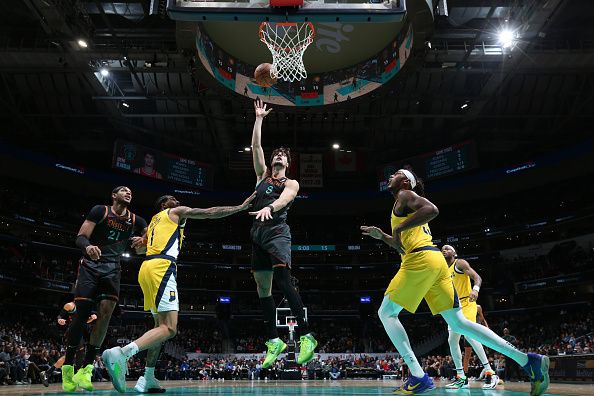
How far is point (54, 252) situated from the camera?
114 feet

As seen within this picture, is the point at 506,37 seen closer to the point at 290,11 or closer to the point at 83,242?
the point at 290,11

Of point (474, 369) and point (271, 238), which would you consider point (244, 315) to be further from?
point (271, 238)

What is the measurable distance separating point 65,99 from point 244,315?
2009cm

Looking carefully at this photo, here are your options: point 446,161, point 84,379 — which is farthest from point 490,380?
point 446,161

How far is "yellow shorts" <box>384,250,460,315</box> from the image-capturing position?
5.34m

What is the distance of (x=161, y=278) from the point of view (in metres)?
5.80

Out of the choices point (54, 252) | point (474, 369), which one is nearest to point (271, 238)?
point (474, 369)

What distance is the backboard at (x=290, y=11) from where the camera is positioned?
786cm

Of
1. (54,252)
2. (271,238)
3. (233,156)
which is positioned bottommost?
(271,238)

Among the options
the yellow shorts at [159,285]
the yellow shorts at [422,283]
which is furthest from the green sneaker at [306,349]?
the yellow shorts at [159,285]

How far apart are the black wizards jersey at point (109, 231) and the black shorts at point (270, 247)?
2297mm

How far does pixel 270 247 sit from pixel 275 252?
9cm

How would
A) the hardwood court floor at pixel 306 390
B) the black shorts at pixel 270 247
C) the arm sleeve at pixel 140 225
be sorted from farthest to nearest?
the arm sleeve at pixel 140 225 → the hardwood court floor at pixel 306 390 → the black shorts at pixel 270 247

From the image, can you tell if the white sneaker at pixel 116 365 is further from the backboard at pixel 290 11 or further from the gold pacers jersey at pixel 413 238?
the backboard at pixel 290 11
